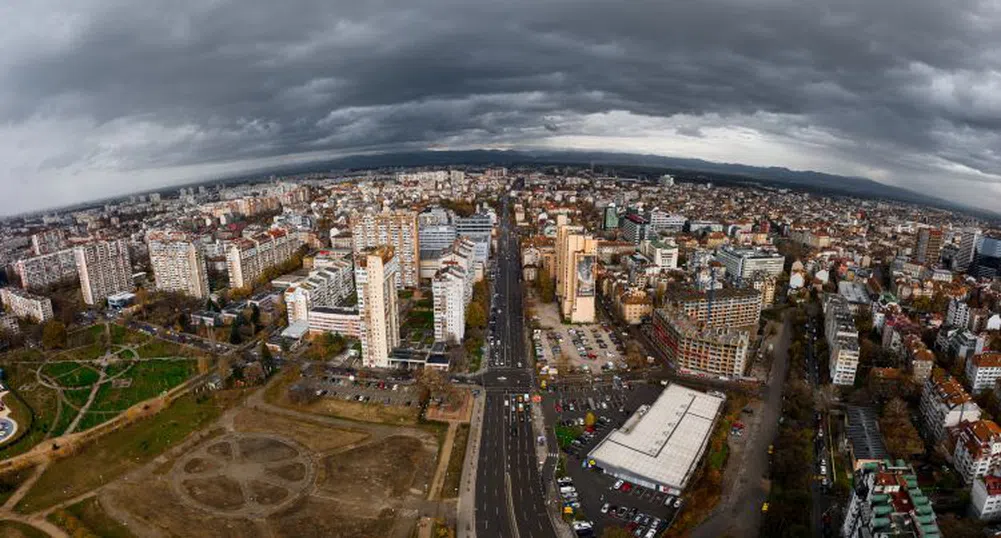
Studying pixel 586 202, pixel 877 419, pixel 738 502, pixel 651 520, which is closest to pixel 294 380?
pixel 651 520

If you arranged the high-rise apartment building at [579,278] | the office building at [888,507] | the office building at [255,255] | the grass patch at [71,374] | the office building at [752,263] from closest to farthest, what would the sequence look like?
the office building at [888,507]
the grass patch at [71,374]
the high-rise apartment building at [579,278]
the office building at [255,255]
the office building at [752,263]

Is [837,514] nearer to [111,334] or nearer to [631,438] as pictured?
[631,438]

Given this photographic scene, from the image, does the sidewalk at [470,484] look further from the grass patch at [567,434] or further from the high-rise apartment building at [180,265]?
the high-rise apartment building at [180,265]

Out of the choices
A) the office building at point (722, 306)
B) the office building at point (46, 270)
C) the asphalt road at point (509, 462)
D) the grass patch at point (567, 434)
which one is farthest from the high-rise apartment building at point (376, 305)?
the office building at point (46, 270)

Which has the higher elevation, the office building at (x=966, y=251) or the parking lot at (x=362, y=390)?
the office building at (x=966, y=251)

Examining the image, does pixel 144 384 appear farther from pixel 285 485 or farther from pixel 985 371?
pixel 985 371

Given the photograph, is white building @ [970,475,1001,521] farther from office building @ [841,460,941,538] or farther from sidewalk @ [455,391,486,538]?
sidewalk @ [455,391,486,538]
